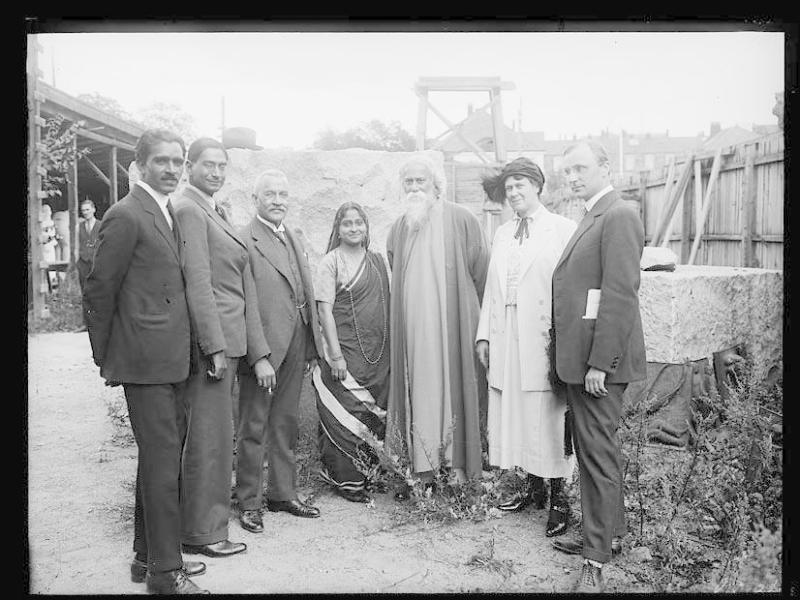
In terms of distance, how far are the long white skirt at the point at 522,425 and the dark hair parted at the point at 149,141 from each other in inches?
77.0

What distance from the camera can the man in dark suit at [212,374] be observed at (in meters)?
3.39

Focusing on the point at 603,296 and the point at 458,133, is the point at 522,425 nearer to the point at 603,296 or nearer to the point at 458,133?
the point at 603,296

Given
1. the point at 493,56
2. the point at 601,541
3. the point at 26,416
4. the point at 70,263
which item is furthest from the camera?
the point at 70,263

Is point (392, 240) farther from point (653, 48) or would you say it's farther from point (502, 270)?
point (653, 48)

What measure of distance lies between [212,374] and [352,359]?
3.22 ft

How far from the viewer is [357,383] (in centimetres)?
414

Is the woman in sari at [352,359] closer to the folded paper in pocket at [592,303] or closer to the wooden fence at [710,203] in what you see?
the wooden fence at [710,203]

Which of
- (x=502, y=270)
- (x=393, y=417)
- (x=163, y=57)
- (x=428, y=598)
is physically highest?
(x=163, y=57)

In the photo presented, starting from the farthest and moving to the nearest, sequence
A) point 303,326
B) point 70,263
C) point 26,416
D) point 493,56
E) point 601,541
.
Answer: point 70,263 → point 303,326 → point 493,56 → point 26,416 → point 601,541

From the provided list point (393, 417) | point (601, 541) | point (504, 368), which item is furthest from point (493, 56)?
point (601, 541)

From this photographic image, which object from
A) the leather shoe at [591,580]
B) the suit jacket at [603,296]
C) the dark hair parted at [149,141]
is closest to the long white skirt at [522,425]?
the suit jacket at [603,296]

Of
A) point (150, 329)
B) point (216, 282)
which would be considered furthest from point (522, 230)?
point (150, 329)

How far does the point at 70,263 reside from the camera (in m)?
4.62

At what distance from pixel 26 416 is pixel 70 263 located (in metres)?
1.50
